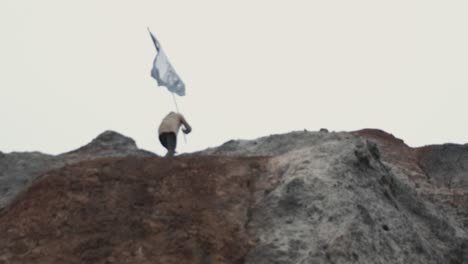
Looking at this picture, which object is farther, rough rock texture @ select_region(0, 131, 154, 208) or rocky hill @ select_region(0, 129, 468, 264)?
rough rock texture @ select_region(0, 131, 154, 208)

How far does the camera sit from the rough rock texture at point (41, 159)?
70.9 ft

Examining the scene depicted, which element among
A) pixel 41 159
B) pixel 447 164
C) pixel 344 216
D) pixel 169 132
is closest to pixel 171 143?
pixel 169 132

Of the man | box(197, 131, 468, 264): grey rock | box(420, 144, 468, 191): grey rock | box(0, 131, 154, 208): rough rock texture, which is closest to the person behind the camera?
box(197, 131, 468, 264): grey rock

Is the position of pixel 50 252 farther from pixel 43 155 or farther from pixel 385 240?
pixel 43 155

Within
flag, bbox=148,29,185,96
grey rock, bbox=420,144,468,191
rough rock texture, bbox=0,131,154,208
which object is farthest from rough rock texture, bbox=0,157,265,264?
Answer: grey rock, bbox=420,144,468,191

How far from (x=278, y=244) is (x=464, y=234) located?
20.6ft

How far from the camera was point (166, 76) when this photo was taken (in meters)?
25.5

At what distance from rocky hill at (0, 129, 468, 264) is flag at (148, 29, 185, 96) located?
21.3 feet

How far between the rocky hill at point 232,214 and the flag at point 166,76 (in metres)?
6.49

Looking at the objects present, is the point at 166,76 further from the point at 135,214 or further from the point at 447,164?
the point at 447,164

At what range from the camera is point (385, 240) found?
1617 cm

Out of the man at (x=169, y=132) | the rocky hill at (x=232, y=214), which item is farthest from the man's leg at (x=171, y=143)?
the rocky hill at (x=232, y=214)

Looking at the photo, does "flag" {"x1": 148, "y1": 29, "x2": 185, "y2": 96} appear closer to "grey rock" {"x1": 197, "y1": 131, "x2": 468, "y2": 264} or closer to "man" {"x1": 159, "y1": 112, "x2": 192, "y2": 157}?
"man" {"x1": 159, "y1": 112, "x2": 192, "y2": 157}

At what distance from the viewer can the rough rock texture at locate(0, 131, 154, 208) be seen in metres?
21.6
